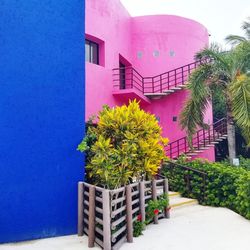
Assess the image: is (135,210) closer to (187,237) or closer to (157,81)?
(187,237)

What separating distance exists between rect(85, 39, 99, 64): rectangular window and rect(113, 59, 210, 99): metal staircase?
1.94 meters

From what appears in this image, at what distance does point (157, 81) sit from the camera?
52.1 feet

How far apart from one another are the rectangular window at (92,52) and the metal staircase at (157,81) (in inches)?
76.4

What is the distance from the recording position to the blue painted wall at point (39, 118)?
5953 mm

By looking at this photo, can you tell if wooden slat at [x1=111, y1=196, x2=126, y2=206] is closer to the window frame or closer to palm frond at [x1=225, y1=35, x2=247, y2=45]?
the window frame

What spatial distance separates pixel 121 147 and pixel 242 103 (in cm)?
558

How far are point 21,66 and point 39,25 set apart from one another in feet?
3.23

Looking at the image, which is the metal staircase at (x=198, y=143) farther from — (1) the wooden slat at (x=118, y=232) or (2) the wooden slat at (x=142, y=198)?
(1) the wooden slat at (x=118, y=232)

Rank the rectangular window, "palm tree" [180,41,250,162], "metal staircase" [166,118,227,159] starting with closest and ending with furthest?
1. "palm tree" [180,41,250,162]
2. the rectangular window
3. "metal staircase" [166,118,227,159]

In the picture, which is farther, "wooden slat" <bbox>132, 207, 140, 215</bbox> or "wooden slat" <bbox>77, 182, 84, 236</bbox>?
"wooden slat" <bbox>132, 207, 140, 215</bbox>

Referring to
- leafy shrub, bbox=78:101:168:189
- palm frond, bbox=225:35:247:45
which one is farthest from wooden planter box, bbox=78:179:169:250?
palm frond, bbox=225:35:247:45

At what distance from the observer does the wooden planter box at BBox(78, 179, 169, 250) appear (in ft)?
18.6

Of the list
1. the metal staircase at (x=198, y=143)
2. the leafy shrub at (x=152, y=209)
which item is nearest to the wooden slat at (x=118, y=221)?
the leafy shrub at (x=152, y=209)

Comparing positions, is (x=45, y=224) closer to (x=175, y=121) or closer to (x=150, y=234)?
(x=150, y=234)
